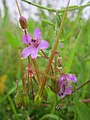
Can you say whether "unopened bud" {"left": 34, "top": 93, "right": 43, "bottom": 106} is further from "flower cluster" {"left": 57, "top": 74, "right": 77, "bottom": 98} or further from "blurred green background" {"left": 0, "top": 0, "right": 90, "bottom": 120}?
"blurred green background" {"left": 0, "top": 0, "right": 90, "bottom": 120}

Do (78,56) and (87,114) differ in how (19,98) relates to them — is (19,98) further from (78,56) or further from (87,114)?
(78,56)

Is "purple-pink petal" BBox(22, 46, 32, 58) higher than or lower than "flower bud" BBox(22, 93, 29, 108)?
higher

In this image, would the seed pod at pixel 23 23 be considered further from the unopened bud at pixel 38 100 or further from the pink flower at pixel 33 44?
the unopened bud at pixel 38 100

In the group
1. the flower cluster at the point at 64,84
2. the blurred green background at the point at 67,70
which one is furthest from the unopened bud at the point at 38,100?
the blurred green background at the point at 67,70

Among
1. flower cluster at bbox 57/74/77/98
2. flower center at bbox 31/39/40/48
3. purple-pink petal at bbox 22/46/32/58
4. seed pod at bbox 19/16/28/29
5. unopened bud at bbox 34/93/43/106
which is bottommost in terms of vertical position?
unopened bud at bbox 34/93/43/106

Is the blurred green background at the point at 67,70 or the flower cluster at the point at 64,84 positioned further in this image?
the blurred green background at the point at 67,70

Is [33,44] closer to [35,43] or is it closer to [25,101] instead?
[35,43]

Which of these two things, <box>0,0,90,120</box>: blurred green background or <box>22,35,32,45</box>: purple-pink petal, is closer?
<box>22,35,32,45</box>: purple-pink petal

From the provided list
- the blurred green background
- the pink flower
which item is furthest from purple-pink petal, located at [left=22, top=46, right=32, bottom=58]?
the blurred green background

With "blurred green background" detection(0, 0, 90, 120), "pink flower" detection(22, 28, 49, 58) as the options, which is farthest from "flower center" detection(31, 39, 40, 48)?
"blurred green background" detection(0, 0, 90, 120)
